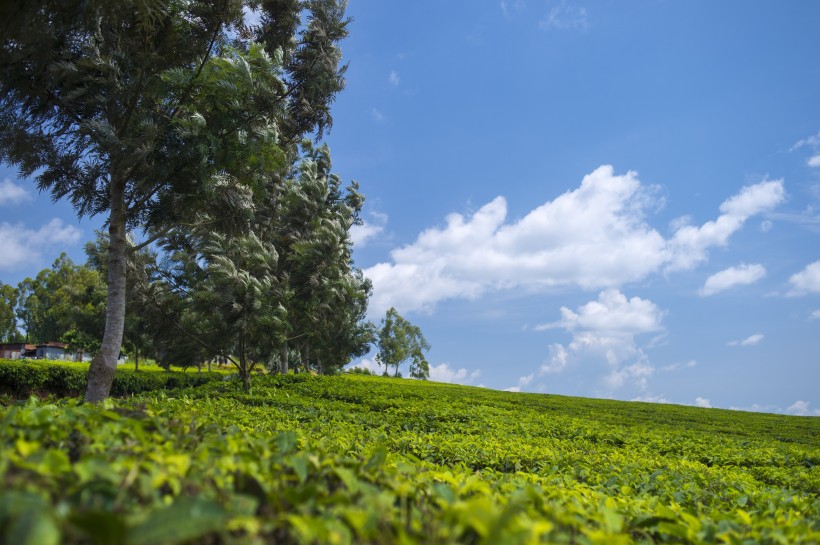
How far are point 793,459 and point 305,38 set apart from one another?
706 inches

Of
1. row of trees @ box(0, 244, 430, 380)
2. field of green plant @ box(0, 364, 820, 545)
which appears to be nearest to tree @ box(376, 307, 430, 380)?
row of trees @ box(0, 244, 430, 380)

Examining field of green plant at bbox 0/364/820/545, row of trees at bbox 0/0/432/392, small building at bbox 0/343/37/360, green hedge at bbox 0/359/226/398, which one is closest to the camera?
field of green plant at bbox 0/364/820/545

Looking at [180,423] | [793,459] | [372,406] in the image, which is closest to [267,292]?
[372,406]

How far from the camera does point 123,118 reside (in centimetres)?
943

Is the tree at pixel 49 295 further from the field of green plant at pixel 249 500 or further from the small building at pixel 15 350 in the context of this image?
the field of green plant at pixel 249 500

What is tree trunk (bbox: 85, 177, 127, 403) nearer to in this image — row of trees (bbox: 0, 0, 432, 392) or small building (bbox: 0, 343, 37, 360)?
row of trees (bbox: 0, 0, 432, 392)

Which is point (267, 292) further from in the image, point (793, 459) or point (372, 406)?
point (793, 459)

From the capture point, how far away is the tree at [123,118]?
8.72 m

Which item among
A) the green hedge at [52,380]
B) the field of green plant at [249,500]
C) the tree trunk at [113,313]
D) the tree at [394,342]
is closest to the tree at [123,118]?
the tree trunk at [113,313]

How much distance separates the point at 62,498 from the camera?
50.3 inches

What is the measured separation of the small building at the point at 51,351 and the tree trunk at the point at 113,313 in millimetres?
58233

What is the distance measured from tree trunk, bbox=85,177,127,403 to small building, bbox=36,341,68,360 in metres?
58.2

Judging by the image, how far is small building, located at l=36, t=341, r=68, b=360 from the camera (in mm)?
57562

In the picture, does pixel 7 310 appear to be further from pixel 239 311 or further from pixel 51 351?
pixel 239 311
